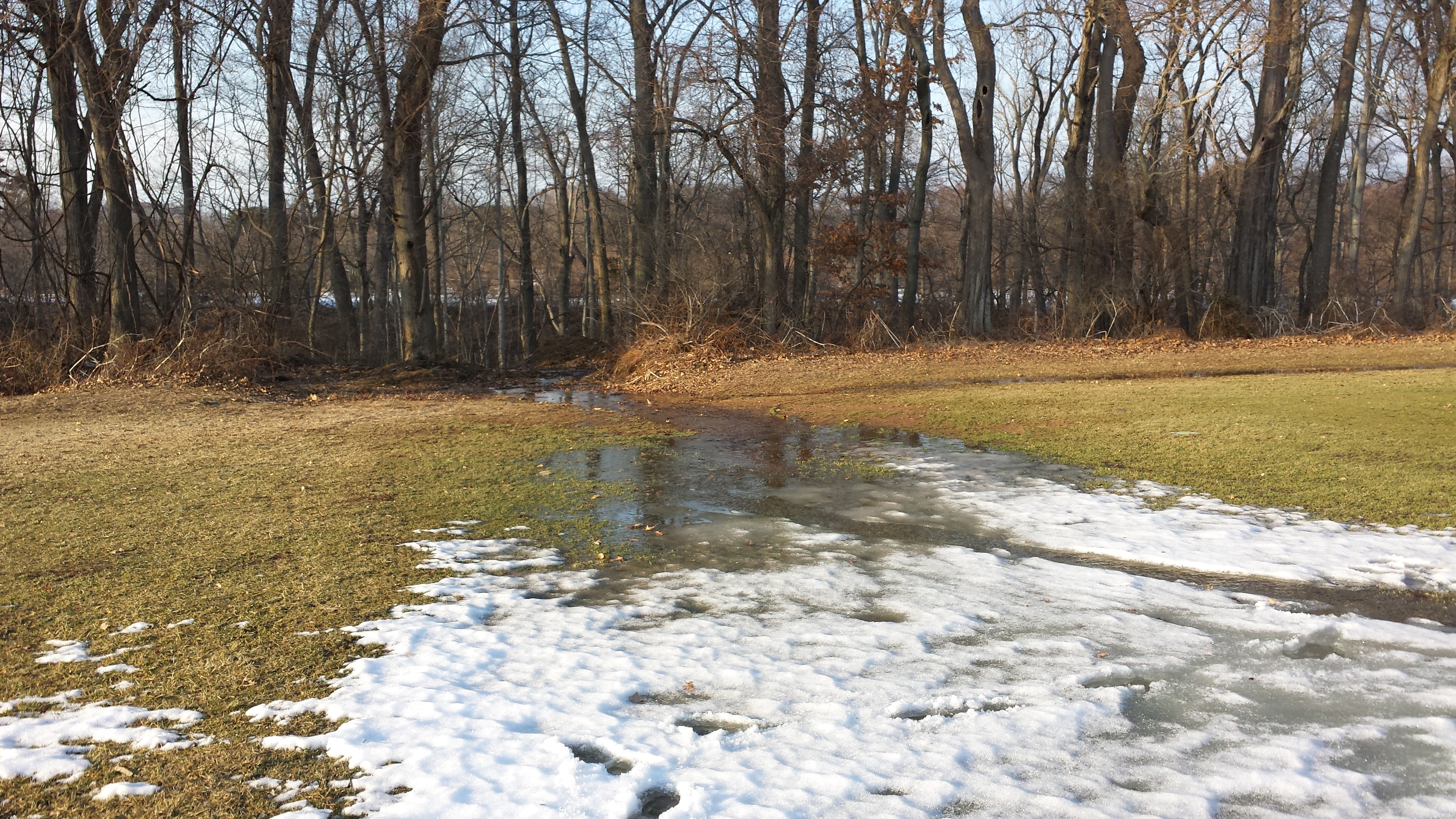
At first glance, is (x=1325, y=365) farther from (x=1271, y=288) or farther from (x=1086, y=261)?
(x=1271, y=288)

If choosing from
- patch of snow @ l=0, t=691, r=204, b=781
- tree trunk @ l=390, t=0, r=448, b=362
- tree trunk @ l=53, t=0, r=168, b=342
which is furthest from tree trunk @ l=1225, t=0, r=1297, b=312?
patch of snow @ l=0, t=691, r=204, b=781

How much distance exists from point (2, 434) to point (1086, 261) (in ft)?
65.5

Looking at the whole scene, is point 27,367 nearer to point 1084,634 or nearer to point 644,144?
point 644,144

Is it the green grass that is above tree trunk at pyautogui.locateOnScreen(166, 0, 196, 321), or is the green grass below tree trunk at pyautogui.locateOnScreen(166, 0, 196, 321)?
below

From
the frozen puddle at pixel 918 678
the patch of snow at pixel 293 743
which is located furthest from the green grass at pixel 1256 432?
the patch of snow at pixel 293 743

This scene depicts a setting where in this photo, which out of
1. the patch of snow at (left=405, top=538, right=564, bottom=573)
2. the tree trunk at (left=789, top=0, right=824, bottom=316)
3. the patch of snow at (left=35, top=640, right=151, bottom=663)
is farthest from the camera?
the tree trunk at (left=789, top=0, right=824, bottom=316)

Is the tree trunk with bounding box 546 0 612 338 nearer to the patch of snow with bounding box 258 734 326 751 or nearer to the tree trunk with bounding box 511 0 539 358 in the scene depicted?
the tree trunk with bounding box 511 0 539 358

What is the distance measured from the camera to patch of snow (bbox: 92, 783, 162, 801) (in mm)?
2705

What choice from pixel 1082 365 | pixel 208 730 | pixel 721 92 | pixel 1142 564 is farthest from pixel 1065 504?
pixel 721 92

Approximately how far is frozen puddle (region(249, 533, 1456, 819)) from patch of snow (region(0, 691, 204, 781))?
0.99 ft

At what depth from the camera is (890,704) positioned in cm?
345

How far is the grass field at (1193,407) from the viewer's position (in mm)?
6883

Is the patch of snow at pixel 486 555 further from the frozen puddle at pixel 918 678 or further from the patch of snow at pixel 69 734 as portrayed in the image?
the patch of snow at pixel 69 734

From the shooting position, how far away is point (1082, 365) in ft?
50.9
